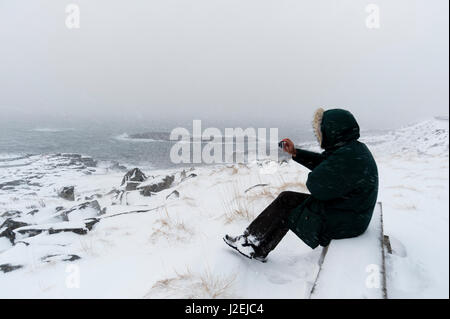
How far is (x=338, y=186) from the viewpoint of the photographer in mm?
1932

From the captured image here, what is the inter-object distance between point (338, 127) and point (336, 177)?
40 cm

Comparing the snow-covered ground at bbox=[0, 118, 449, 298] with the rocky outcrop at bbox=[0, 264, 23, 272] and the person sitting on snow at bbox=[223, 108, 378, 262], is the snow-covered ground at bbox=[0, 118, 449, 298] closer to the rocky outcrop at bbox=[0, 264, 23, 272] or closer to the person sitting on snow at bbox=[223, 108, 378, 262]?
the rocky outcrop at bbox=[0, 264, 23, 272]

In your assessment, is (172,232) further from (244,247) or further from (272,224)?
(272,224)

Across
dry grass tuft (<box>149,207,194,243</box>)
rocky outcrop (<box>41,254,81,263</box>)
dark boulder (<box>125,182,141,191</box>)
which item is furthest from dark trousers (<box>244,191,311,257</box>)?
dark boulder (<box>125,182,141,191</box>)

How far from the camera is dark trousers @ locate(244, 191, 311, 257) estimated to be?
228cm

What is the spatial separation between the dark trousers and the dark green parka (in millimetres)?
145

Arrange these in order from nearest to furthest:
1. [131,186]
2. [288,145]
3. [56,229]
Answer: [288,145], [56,229], [131,186]

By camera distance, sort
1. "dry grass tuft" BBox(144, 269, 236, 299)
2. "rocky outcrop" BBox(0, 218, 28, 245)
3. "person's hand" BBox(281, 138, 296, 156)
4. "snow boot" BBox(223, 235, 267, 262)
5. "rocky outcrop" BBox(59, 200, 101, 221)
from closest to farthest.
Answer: "dry grass tuft" BBox(144, 269, 236, 299) < "snow boot" BBox(223, 235, 267, 262) < "person's hand" BBox(281, 138, 296, 156) < "rocky outcrop" BBox(0, 218, 28, 245) < "rocky outcrop" BBox(59, 200, 101, 221)

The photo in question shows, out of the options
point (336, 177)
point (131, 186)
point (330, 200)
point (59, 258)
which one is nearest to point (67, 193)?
point (131, 186)

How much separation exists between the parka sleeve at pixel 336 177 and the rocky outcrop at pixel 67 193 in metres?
6.76

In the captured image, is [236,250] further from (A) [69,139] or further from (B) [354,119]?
(A) [69,139]

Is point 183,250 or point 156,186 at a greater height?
point 183,250

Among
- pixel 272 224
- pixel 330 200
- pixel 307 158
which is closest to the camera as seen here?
pixel 330 200
